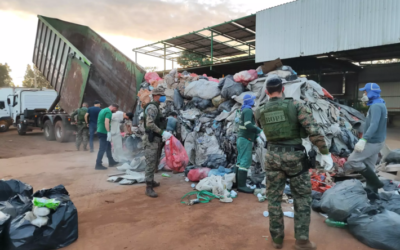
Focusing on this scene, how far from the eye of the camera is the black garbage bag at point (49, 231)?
236cm

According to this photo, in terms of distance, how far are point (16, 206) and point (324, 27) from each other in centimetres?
1145

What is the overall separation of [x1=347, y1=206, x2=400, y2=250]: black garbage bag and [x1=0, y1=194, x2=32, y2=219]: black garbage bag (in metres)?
3.28

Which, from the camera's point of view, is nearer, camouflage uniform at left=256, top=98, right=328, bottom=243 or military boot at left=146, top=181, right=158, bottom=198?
camouflage uniform at left=256, top=98, right=328, bottom=243

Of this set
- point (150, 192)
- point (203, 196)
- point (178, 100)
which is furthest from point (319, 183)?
point (178, 100)

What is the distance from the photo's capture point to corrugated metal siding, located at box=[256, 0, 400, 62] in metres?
9.38

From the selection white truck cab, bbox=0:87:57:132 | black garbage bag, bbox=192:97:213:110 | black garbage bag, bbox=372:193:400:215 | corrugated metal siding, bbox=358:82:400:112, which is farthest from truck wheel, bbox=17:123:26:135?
corrugated metal siding, bbox=358:82:400:112

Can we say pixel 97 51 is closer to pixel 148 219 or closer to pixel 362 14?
pixel 148 219

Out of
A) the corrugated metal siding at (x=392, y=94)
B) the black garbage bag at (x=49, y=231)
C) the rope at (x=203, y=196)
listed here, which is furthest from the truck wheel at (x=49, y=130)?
the corrugated metal siding at (x=392, y=94)

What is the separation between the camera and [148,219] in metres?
3.31

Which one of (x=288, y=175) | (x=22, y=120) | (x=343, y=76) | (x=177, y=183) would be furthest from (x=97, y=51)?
(x=343, y=76)

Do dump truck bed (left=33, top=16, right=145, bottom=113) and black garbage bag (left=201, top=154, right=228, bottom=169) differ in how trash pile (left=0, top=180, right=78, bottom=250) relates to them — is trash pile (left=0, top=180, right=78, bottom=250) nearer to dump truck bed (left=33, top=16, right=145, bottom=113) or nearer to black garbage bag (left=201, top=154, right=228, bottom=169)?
black garbage bag (left=201, top=154, right=228, bottom=169)

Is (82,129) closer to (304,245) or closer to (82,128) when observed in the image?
(82,128)

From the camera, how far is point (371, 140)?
3498 millimetres

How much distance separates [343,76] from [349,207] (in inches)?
685
